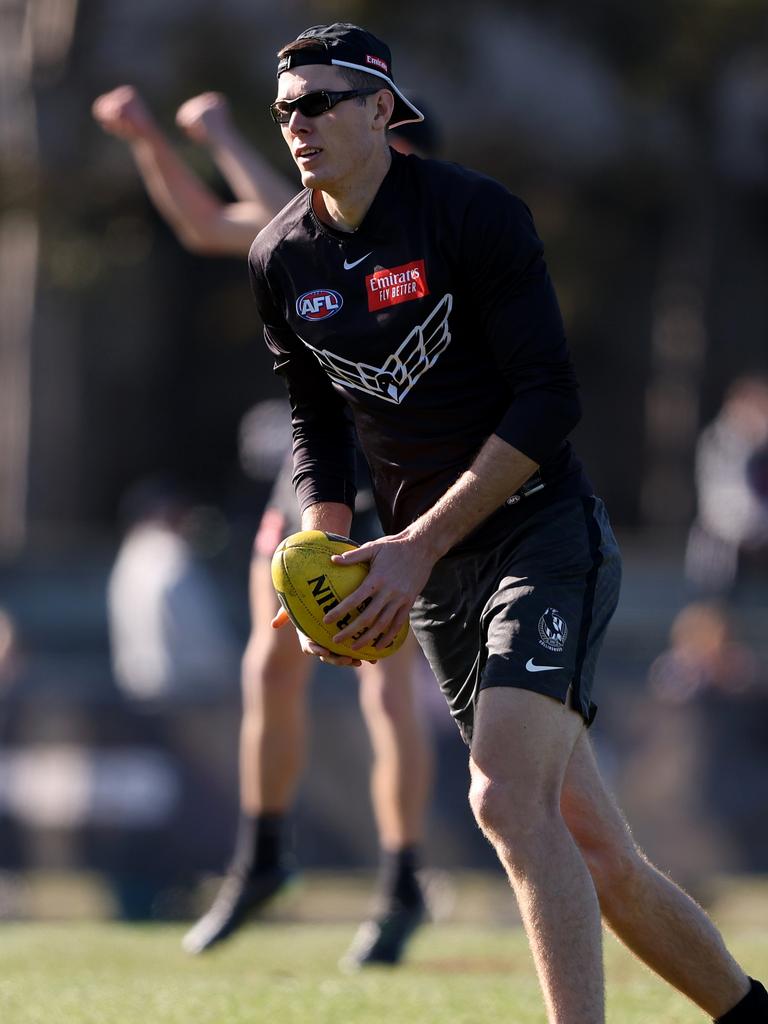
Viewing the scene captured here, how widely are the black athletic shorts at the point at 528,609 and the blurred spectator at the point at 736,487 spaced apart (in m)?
8.48

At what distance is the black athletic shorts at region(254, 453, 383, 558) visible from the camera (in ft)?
19.6

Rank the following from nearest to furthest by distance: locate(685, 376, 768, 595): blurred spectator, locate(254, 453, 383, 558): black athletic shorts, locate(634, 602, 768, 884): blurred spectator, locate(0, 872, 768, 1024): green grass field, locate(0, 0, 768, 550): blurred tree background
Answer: locate(0, 872, 768, 1024): green grass field, locate(254, 453, 383, 558): black athletic shorts, locate(634, 602, 768, 884): blurred spectator, locate(685, 376, 768, 595): blurred spectator, locate(0, 0, 768, 550): blurred tree background

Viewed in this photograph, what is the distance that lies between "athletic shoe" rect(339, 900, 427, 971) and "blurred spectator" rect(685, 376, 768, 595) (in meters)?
7.14

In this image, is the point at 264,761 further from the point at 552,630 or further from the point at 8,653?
the point at 8,653

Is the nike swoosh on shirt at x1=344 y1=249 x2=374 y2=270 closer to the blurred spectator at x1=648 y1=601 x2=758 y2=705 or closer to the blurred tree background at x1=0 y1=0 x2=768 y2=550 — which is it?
→ the blurred spectator at x1=648 y1=601 x2=758 y2=705

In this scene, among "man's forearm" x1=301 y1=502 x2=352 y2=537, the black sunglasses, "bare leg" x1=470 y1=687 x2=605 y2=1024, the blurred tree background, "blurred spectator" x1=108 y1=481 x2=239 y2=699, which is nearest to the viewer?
"bare leg" x1=470 y1=687 x2=605 y2=1024

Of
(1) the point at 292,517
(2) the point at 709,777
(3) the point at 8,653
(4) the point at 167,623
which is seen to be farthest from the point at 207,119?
(3) the point at 8,653

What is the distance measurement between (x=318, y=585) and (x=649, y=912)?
111 cm

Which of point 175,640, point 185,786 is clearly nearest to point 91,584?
point 175,640

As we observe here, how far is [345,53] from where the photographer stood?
169 inches

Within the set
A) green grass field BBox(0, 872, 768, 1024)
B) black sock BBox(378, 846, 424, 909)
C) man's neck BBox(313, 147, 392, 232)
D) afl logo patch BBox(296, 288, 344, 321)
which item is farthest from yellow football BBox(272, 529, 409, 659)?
black sock BBox(378, 846, 424, 909)

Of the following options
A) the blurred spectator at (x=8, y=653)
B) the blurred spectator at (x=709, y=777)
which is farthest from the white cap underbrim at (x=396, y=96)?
the blurred spectator at (x=8, y=653)

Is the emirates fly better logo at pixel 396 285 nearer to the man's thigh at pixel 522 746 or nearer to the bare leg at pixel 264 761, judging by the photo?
the man's thigh at pixel 522 746

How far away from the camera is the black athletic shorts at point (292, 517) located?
235 inches
